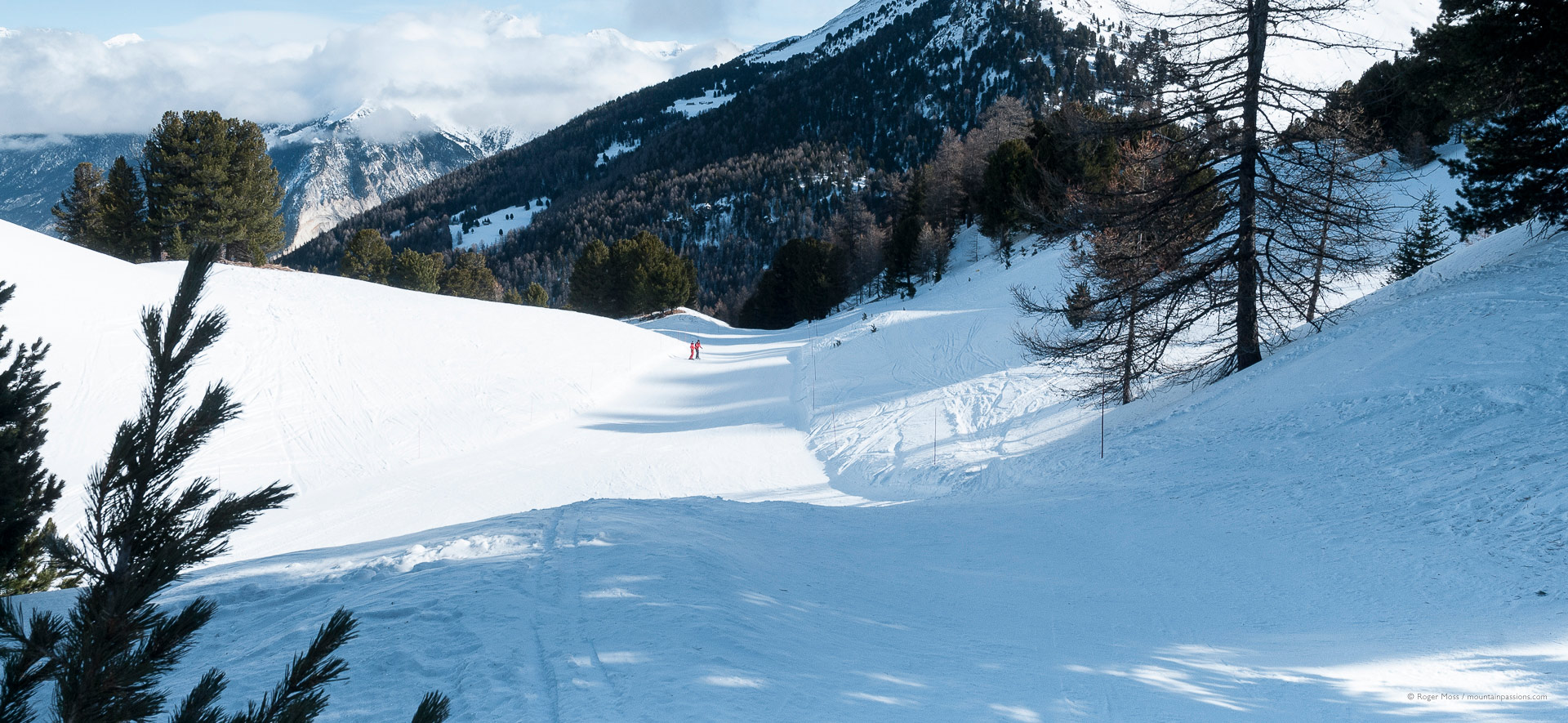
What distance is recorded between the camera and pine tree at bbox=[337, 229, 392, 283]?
52594 mm

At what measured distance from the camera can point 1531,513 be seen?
20.9ft

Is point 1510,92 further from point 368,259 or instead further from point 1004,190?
point 368,259

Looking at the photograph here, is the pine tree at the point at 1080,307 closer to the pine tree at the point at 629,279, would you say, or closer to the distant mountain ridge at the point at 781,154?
the pine tree at the point at 629,279

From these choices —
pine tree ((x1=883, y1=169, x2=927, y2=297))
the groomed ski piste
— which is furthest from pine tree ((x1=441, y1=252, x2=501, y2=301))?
the groomed ski piste

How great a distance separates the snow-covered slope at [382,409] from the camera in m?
14.4

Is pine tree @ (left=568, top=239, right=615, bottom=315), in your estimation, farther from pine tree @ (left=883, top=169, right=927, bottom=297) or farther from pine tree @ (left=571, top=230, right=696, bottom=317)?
pine tree @ (left=883, top=169, right=927, bottom=297)

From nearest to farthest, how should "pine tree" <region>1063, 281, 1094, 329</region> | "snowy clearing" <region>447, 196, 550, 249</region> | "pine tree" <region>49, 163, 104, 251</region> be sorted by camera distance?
"pine tree" <region>1063, 281, 1094, 329</region> < "pine tree" <region>49, 163, 104, 251</region> < "snowy clearing" <region>447, 196, 550, 249</region>

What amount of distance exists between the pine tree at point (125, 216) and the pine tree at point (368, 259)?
1909 centimetres

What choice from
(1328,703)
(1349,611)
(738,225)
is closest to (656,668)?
(1328,703)

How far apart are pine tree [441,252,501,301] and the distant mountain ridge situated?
45.0 meters

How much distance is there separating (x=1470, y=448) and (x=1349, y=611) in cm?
376

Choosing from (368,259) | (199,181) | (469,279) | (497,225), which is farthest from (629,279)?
(497,225)

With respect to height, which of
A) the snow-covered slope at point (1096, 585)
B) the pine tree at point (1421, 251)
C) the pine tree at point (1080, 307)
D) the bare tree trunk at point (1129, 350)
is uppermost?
the pine tree at point (1421, 251)

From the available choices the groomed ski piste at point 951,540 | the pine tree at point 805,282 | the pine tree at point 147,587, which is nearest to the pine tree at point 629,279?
the pine tree at point 805,282
